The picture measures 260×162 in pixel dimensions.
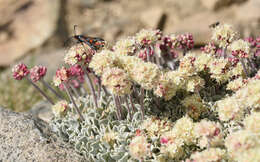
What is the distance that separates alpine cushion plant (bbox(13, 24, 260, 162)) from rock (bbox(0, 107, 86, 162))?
153 mm

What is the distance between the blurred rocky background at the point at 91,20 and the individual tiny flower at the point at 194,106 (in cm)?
823

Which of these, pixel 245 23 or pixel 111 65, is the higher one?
pixel 245 23

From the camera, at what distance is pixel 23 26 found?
547 inches

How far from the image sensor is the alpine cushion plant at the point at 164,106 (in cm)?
277

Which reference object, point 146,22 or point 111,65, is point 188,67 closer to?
point 111,65

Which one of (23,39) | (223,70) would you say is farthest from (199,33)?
(223,70)

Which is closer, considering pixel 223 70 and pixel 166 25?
pixel 223 70

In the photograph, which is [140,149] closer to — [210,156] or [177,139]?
[177,139]

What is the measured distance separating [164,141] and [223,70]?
1.09m

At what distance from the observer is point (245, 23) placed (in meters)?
12.0

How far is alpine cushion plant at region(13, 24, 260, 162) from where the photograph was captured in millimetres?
2771

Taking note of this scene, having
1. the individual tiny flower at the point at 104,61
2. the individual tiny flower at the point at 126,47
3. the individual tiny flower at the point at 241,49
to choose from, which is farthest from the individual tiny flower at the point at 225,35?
the individual tiny flower at the point at 104,61

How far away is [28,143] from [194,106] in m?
1.83

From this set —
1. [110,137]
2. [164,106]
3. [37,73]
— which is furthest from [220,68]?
[37,73]
